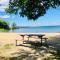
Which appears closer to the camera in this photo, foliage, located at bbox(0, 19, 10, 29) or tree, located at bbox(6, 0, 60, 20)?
tree, located at bbox(6, 0, 60, 20)

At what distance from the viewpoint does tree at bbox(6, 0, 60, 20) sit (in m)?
13.5

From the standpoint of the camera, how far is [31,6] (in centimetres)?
1376

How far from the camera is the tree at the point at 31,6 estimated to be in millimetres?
13484

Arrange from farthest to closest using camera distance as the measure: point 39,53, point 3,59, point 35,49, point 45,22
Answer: point 45,22 → point 35,49 → point 39,53 → point 3,59

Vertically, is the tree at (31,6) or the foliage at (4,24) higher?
the tree at (31,6)

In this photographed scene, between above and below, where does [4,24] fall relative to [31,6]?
below

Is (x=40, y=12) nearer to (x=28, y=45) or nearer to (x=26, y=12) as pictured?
(x=26, y=12)


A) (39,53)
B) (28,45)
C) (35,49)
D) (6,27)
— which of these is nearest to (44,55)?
(39,53)

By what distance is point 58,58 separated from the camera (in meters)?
10.9

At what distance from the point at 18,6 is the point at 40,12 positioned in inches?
51.2

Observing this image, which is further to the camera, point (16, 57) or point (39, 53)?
point (39, 53)

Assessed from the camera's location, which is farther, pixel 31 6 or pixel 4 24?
pixel 4 24

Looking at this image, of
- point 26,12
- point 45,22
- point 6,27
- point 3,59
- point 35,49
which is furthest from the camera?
point 45,22

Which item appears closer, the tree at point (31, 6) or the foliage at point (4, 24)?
the tree at point (31, 6)
